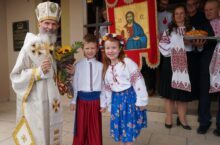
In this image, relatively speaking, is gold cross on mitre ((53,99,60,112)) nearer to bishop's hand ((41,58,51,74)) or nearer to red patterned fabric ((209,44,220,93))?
bishop's hand ((41,58,51,74))

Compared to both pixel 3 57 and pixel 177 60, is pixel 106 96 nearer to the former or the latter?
pixel 177 60

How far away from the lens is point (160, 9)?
4.64 m

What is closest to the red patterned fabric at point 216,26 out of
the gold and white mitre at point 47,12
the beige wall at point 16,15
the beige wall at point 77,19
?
the gold and white mitre at point 47,12

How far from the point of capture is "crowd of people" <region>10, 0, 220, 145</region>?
8.79ft

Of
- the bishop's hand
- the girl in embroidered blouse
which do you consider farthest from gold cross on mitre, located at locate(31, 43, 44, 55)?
the girl in embroidered blouse

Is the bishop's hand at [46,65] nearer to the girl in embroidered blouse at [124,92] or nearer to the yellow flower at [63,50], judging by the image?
the yellow flower at [63,50]

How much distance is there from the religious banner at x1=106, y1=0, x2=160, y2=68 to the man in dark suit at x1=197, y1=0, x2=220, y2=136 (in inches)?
29.6

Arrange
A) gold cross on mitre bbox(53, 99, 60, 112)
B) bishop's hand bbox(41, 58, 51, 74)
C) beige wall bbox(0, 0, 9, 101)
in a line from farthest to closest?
beige wall bbox(0, 0, 9, 101) < gold cross on mitre bbox(53, 99, 60, 112) < bishop's hand bbox(41, 58, 51, 74)

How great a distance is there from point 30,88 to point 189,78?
2263 mm

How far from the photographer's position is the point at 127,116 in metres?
2.96

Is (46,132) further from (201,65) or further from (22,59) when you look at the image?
(201,65)

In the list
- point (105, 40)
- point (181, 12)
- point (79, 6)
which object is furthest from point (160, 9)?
point (105, 40)

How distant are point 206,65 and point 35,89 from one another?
2341mm

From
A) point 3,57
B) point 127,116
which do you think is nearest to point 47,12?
point 127,116
